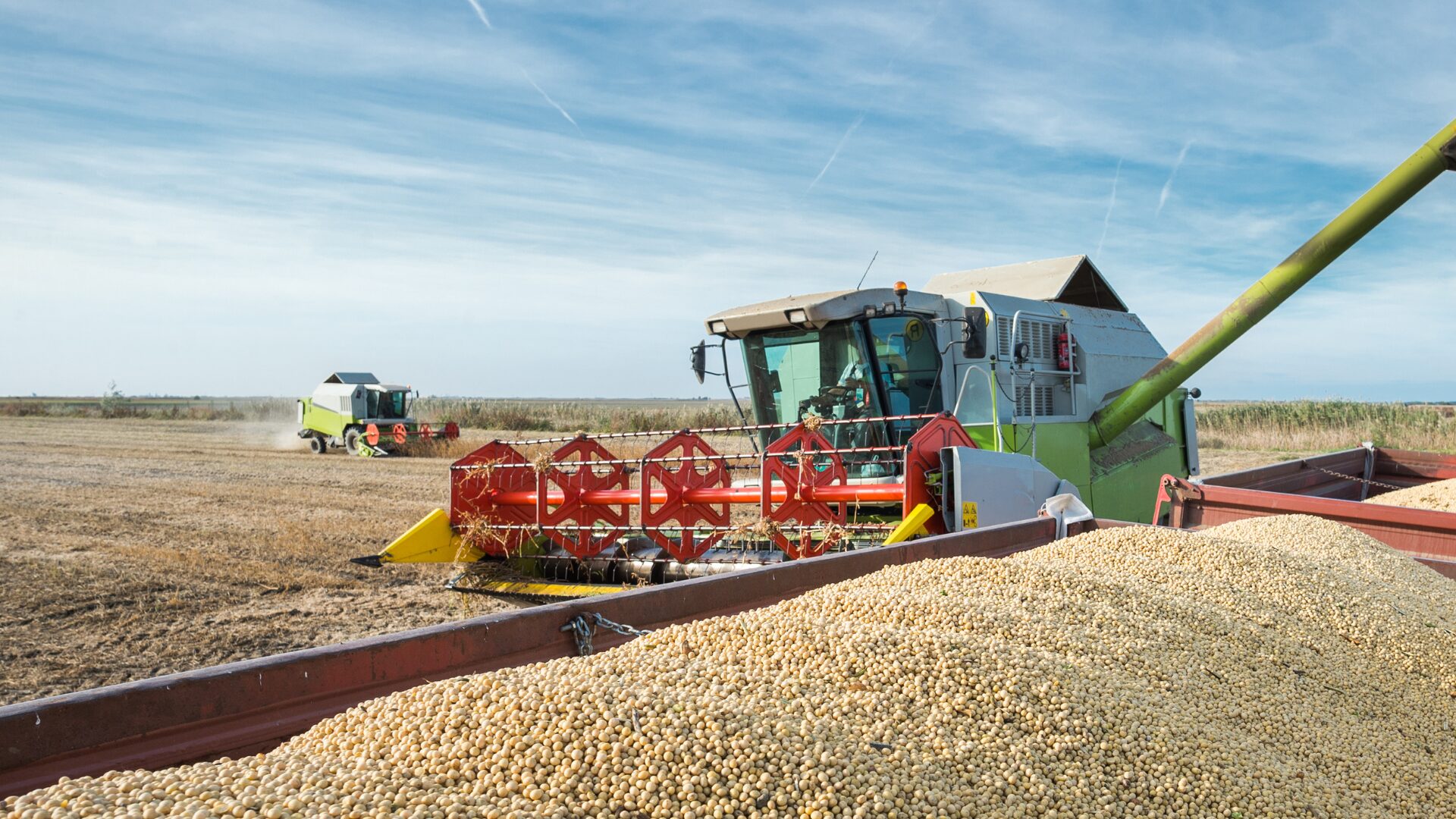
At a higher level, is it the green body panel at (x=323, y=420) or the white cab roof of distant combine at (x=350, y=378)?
the white cab roof of distant combine at (x=350, y=378)

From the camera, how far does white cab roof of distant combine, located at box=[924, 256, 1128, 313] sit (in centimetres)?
845

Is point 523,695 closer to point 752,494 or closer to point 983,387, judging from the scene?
point 752,494

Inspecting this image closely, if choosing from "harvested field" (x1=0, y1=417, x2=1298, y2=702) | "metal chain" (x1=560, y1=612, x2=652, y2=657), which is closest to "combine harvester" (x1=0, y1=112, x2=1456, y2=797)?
"metal chain" (x1=560, y1=612, x2=652, y2=657)

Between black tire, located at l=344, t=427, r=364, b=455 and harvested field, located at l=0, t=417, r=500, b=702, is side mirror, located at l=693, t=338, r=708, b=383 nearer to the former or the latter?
harvested field, located at l=0, t=417, r=500, b=702

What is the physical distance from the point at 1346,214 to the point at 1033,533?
12.6 ft

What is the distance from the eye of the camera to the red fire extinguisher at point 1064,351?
775cm

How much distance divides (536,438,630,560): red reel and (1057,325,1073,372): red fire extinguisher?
12.2 feet

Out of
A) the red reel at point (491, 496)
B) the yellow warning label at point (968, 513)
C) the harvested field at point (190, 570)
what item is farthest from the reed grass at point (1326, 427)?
the red reel at point (491, 496)

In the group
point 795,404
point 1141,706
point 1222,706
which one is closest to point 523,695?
point 1141,706

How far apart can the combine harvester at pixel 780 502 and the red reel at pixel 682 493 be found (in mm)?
27

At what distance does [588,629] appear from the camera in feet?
9.27

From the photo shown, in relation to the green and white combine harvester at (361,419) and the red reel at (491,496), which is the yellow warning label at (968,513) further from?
the green and white combine harvester at (361,419)

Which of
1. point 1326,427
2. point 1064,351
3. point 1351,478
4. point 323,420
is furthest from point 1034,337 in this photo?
point 323,420

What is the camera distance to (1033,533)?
4891mm
